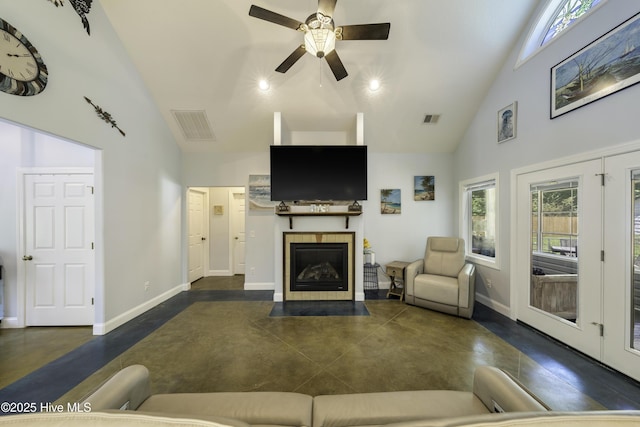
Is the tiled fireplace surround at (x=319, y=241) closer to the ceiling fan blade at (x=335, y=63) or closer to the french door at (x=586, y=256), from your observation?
the ceiling fan blade at (x=335, y=63)

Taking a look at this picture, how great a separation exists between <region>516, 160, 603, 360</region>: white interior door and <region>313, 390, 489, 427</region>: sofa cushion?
88.4 inches

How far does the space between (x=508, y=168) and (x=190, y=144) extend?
5.46 metres

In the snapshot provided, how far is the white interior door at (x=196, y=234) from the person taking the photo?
525 cm

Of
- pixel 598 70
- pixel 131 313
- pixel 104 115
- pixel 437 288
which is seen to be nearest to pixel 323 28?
pixel 598 70

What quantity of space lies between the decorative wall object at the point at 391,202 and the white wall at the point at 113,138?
13.5ft

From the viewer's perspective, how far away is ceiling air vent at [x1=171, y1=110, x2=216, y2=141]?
Result: 4129 millimetres

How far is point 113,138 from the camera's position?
10.3ft

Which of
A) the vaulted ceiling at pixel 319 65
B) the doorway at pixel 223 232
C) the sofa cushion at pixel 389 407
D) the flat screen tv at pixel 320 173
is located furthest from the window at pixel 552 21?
the doorway at pixel 223 232

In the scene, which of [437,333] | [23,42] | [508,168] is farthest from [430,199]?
[23,42]

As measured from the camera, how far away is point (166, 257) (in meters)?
4.20

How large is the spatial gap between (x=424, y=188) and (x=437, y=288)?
2.13m

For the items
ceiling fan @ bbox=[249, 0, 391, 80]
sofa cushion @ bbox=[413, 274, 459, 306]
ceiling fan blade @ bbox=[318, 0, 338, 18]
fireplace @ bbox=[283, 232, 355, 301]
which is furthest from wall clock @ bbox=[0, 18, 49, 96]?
sofa cushion @ bbox=[413, 274, 459, 306]

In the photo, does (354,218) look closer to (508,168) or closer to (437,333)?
(437,333)

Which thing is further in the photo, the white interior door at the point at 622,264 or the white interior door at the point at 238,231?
the white interior door at the point at 238,231
